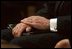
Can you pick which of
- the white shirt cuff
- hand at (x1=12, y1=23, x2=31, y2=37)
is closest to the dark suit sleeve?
the white shirt cuff

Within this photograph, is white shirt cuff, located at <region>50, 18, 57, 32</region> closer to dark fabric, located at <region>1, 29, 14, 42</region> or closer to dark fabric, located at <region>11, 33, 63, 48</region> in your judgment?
dark fabric, located at <region>11, 33, 63, 48</region>

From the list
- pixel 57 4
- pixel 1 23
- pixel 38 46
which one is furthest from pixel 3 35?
pixel 57 4

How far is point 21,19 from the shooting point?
73cm

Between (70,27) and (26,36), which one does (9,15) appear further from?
(70,27)

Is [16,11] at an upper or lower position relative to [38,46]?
upper

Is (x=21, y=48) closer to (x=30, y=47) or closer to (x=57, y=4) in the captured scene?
(x=30, y=47)

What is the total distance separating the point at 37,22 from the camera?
2.44 feet

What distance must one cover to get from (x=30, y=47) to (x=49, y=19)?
0.48ft

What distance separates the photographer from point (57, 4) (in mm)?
757

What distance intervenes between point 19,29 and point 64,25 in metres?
0.19

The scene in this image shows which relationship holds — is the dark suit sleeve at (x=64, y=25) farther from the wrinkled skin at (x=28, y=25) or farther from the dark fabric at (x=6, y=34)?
the dark fabric at (x=6, y=34)

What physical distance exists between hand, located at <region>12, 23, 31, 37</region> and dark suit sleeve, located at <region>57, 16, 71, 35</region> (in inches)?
5.1

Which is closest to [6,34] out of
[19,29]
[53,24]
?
[19,29]

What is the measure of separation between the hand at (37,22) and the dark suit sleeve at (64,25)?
0.05 metres
